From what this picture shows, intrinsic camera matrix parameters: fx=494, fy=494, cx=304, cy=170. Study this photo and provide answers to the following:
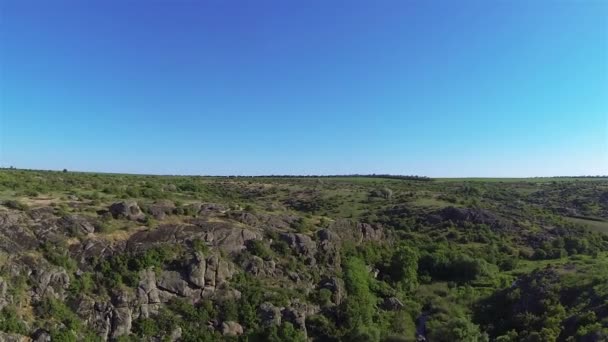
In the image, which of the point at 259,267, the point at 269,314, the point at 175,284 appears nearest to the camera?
the point at 175,284

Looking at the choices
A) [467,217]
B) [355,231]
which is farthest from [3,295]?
[467,217]

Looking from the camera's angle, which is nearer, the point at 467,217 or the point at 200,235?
the point at 200,235

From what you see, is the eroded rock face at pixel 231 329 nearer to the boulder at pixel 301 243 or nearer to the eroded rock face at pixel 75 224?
the boulder at pixel 301 243

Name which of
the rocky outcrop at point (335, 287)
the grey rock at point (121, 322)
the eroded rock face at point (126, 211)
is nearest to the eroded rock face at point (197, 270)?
the grey rock at point (121, 322)

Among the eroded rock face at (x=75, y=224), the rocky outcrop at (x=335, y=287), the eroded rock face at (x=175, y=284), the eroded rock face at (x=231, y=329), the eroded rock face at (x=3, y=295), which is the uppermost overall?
the eroded rock face at (x=75, y=224)

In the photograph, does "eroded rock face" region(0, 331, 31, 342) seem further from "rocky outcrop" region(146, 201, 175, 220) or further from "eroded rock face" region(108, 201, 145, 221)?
"rocky outcrop" region(146, 201, 175, 220)

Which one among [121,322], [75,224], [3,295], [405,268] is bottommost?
[121,322]

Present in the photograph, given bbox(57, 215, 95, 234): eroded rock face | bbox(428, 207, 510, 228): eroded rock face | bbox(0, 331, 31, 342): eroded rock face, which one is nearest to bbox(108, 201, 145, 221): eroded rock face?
bbox(57, 215, 95, 234): eroded rock face

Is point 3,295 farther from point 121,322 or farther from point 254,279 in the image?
point 254,279
